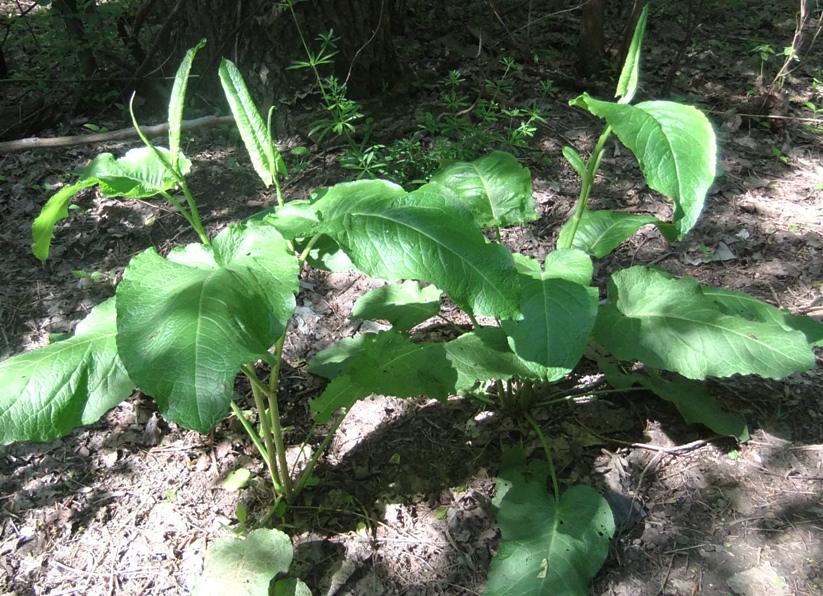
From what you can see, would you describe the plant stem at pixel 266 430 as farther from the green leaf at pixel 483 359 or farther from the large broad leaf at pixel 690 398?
the large broad leaf at pixel 690 398

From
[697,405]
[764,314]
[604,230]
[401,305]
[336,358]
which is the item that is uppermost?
[604,230]

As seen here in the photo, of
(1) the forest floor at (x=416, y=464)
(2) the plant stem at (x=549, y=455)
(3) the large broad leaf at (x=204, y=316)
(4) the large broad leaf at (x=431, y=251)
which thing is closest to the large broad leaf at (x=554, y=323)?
(4) the large broad leaf at (x=431, y=251)

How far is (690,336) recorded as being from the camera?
6.63 feet

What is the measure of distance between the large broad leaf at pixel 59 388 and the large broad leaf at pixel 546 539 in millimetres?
1229

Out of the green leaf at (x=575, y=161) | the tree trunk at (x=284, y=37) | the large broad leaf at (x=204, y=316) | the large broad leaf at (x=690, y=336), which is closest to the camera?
the large broad leaf at (x=204, y=316)

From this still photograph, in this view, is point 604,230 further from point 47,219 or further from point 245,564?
point 47,219

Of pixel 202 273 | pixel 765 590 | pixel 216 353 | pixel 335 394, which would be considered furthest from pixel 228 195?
pixel 765 590

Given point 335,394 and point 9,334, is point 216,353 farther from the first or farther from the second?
point 9,334

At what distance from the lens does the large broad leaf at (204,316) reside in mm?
1347

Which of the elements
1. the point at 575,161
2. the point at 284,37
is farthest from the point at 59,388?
the point at 284,37

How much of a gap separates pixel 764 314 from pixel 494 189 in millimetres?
1085

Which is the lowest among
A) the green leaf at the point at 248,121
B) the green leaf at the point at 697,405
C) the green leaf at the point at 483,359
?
the green leaf at the point at 697,405

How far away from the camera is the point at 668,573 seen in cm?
196

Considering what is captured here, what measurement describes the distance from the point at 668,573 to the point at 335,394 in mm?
1224
